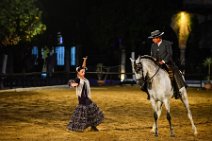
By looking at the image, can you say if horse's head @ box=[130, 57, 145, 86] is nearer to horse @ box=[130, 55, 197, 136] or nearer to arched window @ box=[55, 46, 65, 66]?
horse @ box=[130, 55, 197, 136]

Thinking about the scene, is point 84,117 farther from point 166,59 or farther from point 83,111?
point 166,59

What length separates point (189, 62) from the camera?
36531 mm

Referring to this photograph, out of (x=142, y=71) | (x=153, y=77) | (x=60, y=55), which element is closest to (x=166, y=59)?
(x=153, y=77)

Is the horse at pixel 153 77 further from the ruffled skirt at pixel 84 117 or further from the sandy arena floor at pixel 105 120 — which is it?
the ruffled skirt at pixel 84 117

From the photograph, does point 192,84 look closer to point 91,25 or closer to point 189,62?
point 189,62

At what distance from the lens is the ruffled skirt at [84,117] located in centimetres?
1188

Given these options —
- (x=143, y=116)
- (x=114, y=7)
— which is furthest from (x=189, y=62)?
(x=143, y=116)

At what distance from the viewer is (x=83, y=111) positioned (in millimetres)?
11883

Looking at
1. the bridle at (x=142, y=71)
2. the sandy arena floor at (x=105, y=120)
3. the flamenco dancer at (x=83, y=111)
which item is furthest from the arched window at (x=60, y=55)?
the bridle at (x=142, y=71)

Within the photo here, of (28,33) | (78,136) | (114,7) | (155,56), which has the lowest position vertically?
(78,136)

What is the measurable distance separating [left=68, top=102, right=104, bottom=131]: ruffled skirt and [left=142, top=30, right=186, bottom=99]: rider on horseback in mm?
1757

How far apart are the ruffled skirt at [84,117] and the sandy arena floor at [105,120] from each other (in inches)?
8.9

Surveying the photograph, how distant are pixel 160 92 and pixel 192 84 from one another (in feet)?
70.1

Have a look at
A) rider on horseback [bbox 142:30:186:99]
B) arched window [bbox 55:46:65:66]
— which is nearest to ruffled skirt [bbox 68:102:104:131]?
rider on horseback [bbox 142:30:186:99]
